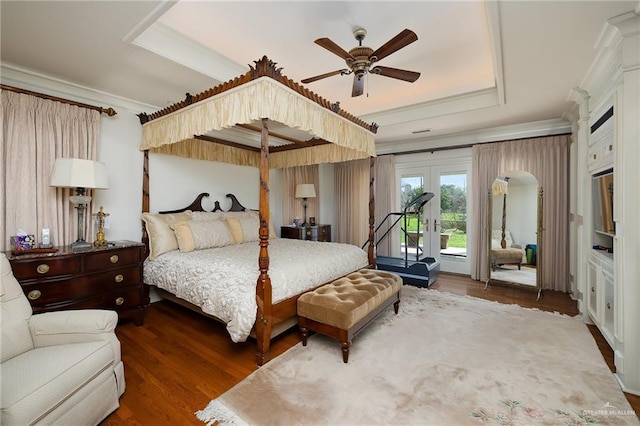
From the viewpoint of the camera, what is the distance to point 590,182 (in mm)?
2977

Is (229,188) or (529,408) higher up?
(229,188)

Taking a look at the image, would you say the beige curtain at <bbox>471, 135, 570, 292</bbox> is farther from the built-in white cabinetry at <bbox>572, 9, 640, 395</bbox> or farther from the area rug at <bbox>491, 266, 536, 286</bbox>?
the built-in white cabinetry at <bbox>572, 9, 640, 395</bbox>

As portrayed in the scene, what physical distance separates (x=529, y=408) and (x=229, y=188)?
4362 mm

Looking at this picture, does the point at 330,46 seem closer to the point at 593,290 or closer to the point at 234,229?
the point at 234,229

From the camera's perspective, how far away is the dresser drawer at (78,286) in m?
2.29

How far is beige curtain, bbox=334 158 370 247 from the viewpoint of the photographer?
6.02 m

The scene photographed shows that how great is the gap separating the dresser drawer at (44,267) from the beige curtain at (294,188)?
11.3ft

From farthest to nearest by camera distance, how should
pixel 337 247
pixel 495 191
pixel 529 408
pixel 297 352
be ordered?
pixel 495 191 < pixel 337 247 < pixel 297 352 < pixel 529 408

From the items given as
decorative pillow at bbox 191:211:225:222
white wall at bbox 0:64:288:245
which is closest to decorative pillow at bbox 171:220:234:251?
decorative pillow at bbox 191:211:225:222

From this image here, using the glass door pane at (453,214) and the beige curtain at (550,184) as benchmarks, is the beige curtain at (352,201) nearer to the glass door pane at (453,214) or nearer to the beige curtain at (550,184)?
the glass door pane at (453,214)

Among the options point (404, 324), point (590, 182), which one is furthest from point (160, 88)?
point (590, 182)

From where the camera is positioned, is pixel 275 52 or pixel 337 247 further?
pixel 337 247

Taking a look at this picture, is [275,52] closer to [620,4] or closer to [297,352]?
[620,4]

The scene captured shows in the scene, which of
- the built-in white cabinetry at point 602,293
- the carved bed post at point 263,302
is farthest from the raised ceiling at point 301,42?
the built-in white cabinetry at point 602,293
